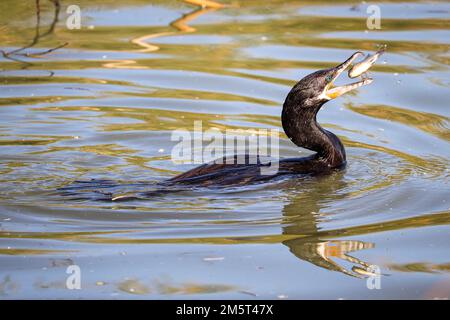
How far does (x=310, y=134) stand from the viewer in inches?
362

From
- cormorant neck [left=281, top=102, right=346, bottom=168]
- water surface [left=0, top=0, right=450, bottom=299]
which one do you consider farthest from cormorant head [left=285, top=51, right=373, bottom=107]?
water surface [left=0, top=0, right=450, bottom=299]

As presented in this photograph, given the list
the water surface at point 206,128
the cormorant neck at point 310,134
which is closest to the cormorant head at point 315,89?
the cormorant neck at point 310,134

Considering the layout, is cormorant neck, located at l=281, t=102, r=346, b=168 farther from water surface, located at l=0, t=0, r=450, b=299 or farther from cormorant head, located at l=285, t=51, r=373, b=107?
water surface, located at l=0, t=0, r=450, b=299

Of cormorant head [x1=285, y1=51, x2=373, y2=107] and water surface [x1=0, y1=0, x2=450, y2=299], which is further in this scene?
cormorant head [x1=285, y1=51, x2=373, y2=107]

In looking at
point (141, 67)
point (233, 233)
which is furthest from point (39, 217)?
point (141, 67)

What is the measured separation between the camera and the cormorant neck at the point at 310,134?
29.8ft

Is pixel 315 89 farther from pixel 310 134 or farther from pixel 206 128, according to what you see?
pixel 206 128

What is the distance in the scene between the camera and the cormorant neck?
9094 mm

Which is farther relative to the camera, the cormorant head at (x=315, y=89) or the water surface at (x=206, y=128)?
the cormorant head at (x=315, y=89)

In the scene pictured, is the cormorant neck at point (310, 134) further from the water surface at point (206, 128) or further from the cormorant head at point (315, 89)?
the water surface at point (206, 128)

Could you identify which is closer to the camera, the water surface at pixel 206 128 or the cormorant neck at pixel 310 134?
the water surface at pixel 206 128

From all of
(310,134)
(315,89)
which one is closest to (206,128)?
(310,134)

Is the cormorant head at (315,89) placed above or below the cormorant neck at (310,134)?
above
